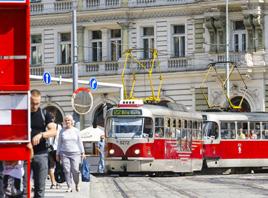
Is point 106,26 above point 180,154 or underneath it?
above

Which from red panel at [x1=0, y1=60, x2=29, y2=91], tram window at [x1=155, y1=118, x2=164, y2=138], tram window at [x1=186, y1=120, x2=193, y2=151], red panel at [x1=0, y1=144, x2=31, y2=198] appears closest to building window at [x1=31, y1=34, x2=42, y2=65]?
tram window at [x1=186, y1=120, x2=193, y2=151]

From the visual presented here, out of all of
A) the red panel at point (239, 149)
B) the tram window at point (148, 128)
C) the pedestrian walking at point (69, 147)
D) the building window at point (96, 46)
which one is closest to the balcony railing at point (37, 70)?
the building window at point (96, 46)

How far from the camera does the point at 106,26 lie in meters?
63.8

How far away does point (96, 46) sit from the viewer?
64.4 m

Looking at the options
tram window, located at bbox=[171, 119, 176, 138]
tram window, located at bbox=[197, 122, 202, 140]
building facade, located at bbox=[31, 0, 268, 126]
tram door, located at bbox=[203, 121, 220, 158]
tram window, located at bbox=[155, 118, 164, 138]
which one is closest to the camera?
tram window, located at bbox=[155, 118, 164, 138]

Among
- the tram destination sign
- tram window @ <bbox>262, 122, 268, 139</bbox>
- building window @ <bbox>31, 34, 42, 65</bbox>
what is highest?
building window @ <bbox>31, 34, 42, 65</bbox>

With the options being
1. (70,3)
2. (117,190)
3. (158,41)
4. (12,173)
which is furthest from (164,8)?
(12,173)

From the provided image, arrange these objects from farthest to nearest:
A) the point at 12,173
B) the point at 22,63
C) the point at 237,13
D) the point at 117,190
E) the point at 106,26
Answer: the point at 106,26 → the point at 237,13 → the point at 117,190 → the point at 12,173 → the point at 22,63

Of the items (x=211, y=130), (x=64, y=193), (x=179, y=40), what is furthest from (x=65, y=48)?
(x=64, y=193)

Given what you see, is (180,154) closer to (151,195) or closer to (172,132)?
(172,132)

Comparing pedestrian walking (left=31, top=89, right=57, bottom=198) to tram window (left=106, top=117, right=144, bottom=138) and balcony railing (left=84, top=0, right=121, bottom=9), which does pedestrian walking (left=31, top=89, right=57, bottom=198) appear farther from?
balcony railing (left=84, top=0, right=121, bottom=9)

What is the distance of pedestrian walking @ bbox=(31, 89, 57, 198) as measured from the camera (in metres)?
15.0

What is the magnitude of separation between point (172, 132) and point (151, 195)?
1610cm

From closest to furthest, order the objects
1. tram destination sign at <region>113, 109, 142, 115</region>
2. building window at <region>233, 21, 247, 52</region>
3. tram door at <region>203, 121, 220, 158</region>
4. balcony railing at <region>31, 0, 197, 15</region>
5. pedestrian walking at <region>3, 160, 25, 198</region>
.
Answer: pedestrian walking at <region>3, 160, 25, 198</region>
tram destination sign at <region>113, 109, 142, 115</region>
tram door at <region>203, 121, 220, 158</region>
building window at <region>233, 21, 247, 52</region>
balcony railing at <region>31, 0, 197, 15</region>
